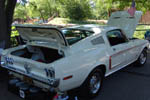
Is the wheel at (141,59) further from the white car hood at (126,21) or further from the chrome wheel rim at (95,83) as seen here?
the chrome wheel rim at (95,83)

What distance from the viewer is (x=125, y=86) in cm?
408

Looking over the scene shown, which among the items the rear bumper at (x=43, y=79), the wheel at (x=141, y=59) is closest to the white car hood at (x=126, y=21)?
the wheel at (x=141, y=59)

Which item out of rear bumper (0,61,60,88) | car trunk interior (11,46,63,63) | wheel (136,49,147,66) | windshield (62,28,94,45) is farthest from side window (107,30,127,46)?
rear bumper (0,61,60,88)

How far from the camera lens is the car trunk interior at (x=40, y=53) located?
12.3ft

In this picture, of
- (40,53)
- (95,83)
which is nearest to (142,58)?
(95,83)

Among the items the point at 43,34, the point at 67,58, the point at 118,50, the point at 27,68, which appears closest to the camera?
the point at 67,58

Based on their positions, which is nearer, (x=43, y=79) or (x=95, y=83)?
(x=43, y=79)

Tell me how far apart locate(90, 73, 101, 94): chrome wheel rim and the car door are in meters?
0.52

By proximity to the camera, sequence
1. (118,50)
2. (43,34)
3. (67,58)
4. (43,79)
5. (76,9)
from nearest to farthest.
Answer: (43,79), (67,58), (43,34), (118,50), (76,9)

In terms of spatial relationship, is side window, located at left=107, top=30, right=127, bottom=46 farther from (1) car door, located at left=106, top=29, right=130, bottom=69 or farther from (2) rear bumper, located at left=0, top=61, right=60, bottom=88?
(2) rear bumper, located at left=0, top=61, right=60, bottom=88

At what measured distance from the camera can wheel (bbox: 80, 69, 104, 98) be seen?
319 centimetres

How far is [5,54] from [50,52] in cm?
102

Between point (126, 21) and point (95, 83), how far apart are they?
3262mm

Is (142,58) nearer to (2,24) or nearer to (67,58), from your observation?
(67,58)
